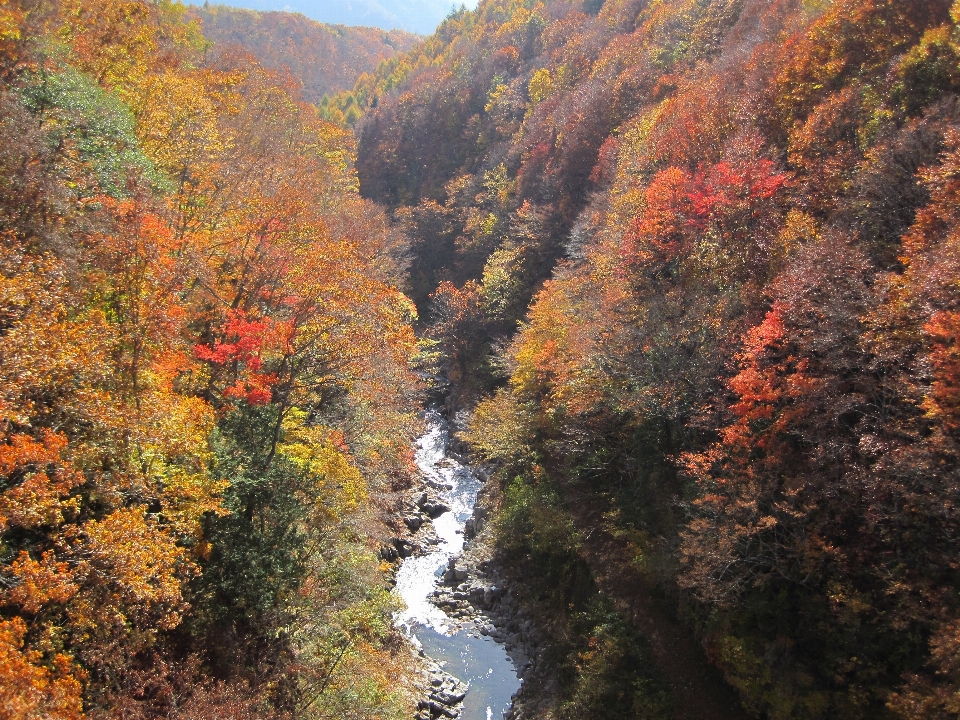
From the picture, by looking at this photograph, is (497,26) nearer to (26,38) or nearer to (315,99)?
(315,99)

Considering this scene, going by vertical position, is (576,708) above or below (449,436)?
above

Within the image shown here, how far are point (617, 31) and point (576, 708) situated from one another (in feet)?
192

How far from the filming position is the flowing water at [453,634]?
21469 mm

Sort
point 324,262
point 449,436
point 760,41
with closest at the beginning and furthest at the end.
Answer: point 324,262 < point 760,41 < point 449,436

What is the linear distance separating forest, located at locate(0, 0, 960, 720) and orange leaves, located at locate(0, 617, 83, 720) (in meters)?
0.07

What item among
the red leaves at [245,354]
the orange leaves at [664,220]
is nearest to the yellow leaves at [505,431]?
the orange leaves at [664,220]

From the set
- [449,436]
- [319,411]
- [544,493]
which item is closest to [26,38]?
[319,411]

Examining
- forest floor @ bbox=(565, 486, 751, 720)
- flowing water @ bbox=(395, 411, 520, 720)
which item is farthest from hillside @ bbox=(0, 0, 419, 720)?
forest floor @ bbox=(565, 486, 751, 720)

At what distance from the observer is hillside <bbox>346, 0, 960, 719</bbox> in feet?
44.8

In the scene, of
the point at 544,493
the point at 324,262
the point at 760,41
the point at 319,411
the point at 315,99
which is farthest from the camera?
the point at 315,99

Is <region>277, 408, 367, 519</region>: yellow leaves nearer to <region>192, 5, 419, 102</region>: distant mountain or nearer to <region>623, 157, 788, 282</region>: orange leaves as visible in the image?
<region>623, 157, 788, 282</region>: orange leaves

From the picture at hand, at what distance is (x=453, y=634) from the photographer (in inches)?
954

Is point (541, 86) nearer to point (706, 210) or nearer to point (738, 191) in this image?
point (706, 210)

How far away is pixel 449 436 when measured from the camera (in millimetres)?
42281
